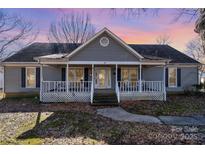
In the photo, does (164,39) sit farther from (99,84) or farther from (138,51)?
(99,84)

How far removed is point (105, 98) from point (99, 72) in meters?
3.19

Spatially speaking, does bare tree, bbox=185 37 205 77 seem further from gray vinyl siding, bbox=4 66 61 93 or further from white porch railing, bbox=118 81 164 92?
gray vinyl siding, bbox=4 66 61 93

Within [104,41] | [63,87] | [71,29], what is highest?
[71,29]

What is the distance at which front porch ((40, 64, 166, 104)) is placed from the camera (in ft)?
54.2

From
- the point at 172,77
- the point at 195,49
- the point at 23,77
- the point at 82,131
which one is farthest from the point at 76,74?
the point at 195,49

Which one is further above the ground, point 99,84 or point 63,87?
point 99,84

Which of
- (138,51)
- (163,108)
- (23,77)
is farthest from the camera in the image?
(138,51)

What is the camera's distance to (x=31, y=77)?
63.9 feet

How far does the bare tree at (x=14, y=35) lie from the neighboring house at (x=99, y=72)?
265 inches

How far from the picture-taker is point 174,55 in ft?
71.1

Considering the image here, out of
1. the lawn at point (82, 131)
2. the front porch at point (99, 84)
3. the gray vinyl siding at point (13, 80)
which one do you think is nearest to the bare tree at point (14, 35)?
the gray vinyl siding at point (13, 80)
